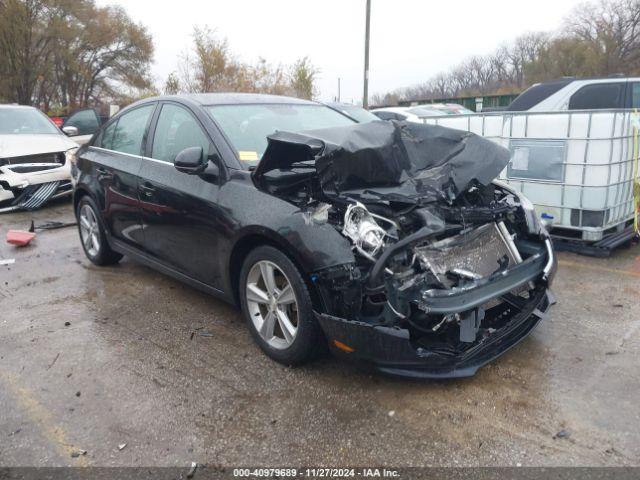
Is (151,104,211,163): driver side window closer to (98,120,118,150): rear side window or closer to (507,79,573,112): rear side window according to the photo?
(98,120,118,150): rear side window

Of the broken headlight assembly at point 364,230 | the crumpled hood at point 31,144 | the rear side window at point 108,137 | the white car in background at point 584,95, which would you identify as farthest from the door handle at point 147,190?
the white car in background at point 584,95

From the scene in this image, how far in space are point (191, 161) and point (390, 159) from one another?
1.30 meters

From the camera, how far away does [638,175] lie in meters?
5.68

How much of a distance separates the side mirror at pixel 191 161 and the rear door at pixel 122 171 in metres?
0.98

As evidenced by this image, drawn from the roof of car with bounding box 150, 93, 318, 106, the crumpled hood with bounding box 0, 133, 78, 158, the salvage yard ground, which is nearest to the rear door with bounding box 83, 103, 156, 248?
the roof of car with bounding box 150, 93, 318, 106

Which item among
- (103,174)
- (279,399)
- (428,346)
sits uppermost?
(103,174)

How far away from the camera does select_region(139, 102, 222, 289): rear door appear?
3564 mm

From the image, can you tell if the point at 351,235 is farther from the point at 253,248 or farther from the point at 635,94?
the point at 635,94

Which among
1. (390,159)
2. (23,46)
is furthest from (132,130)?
(23,46)

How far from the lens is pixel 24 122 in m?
9.31

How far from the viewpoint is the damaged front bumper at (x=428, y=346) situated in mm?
2566

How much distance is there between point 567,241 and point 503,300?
2762 mm

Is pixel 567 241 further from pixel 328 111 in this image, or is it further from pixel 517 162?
pixel 328 111

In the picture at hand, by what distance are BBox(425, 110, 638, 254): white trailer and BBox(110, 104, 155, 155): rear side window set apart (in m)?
3.63
